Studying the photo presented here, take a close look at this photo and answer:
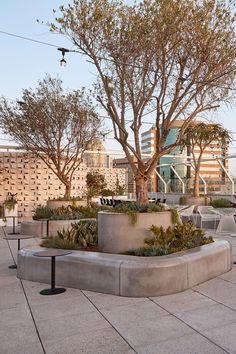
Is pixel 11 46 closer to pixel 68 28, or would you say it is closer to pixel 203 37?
pixel 68 28

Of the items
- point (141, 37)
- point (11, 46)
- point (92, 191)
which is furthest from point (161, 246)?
point (92, 191)

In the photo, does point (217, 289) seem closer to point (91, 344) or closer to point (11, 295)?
point (91, 344)

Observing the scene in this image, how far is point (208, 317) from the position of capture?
3.37 meters

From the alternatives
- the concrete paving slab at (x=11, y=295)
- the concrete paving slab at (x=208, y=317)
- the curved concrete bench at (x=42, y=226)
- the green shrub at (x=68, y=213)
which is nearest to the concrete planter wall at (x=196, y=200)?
the green shrub at (x=68, y=213)

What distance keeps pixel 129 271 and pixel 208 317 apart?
3.47ft

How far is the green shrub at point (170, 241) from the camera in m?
4.73

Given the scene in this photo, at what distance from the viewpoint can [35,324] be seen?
3.25 meters

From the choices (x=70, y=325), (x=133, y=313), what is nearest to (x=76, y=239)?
(x=133, y=313)

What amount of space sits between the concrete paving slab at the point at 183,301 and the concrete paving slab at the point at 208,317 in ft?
0.36

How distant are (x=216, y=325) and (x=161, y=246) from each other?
5.63ft

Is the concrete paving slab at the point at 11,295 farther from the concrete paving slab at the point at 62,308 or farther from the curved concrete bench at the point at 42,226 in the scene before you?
the curved concrete bench at the point at 42,226

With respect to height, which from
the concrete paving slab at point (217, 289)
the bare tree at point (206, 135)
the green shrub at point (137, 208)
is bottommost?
the concrete paving slab at point (217, 289)

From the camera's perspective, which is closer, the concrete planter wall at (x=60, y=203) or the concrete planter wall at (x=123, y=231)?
the concrete planter wall at (x=123, y=231)

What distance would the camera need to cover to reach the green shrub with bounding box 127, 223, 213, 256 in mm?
4730
